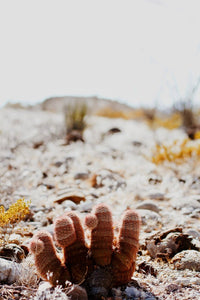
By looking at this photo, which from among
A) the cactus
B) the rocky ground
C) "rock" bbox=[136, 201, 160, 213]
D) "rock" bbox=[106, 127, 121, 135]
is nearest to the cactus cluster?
the cactus

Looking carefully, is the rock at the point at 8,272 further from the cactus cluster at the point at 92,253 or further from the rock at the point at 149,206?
the rock at the point at 149,206

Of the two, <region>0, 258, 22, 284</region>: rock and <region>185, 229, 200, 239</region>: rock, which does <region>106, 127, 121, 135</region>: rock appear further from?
<region>0, 258, 22, 284</region>: rock

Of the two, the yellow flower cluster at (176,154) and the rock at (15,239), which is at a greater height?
the yellow flower cluster at (176,154)

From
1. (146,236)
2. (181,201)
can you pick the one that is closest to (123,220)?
(146,236)

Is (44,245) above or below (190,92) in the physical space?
below

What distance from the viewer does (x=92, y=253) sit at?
2.96 meters

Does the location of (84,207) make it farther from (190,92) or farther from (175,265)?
(190,92)

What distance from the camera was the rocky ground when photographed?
331 cm

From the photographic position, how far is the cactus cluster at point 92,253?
281 cm

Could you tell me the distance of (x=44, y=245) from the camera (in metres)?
2.82

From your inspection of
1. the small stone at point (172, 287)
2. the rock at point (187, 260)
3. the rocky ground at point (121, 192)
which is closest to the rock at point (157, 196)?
the rocky ground at point (121, 192)

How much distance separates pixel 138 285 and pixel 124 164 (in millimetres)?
4373

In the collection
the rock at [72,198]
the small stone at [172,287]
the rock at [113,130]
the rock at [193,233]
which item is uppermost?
the rock at [113,130]

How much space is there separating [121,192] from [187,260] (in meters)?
2.16
